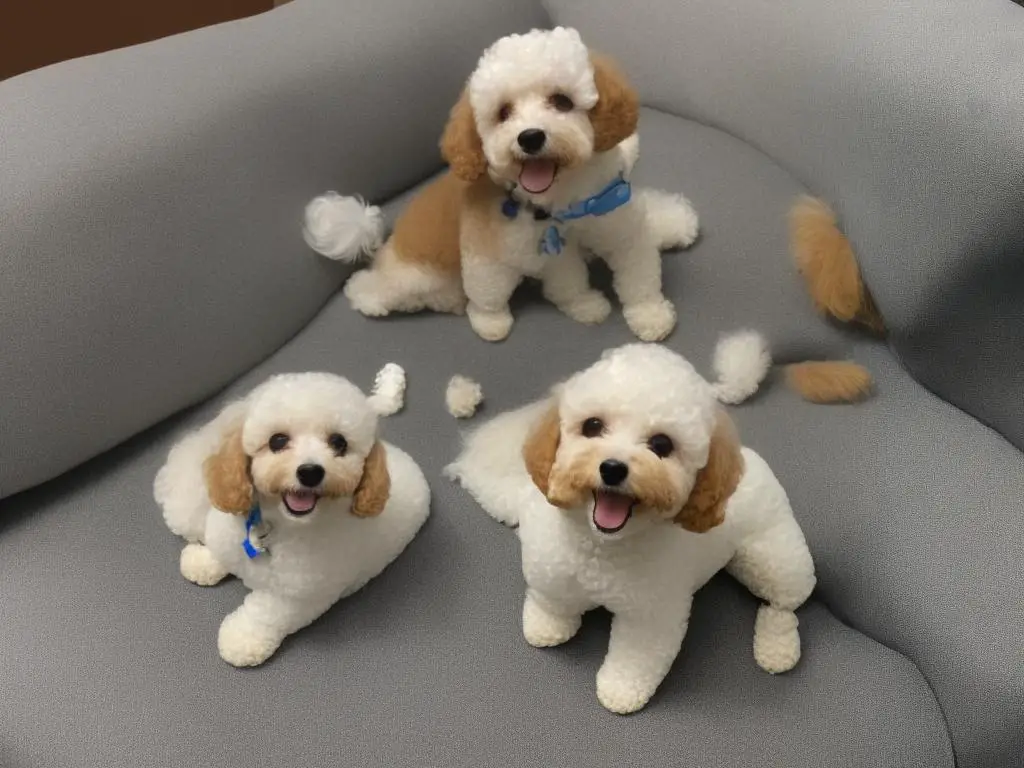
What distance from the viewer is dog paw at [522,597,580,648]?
0.99 metres

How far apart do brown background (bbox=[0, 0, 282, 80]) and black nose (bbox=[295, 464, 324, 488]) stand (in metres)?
1.34

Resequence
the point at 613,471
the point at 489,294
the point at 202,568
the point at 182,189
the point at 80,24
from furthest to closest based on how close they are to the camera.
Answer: the point at 80,24 → the point at 489,294 → the point at 182,189 → the point at 202,568 → the point at 613,471

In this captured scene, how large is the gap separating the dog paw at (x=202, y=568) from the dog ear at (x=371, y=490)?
225mm

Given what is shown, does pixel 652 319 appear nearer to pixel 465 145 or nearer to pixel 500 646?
pixel 465 145

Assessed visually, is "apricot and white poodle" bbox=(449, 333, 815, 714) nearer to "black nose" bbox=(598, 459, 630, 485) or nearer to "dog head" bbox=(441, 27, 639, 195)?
"black nose" bbox=(598, 459, 630, 485)

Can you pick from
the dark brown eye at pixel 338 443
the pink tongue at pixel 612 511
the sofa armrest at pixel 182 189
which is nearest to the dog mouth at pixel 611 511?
the pink tongue at pixel 612 511

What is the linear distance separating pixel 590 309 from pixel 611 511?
20.3 inches

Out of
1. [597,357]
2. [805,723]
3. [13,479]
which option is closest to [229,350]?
[13,479]

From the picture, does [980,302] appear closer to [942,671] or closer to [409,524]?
[942,671]

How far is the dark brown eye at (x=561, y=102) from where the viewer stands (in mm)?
1086

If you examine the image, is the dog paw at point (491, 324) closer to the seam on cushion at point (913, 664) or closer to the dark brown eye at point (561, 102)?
the dark brown eye at point (561, 102)

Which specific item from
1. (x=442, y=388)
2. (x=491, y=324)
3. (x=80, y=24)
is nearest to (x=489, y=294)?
(x=491, y=324)

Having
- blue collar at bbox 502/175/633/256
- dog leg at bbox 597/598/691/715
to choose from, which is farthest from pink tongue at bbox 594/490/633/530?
blue collar at bbox 502/175/633/256

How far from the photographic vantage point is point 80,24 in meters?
1.76
